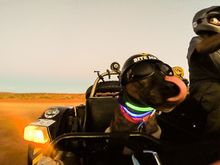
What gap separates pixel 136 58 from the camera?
255cm

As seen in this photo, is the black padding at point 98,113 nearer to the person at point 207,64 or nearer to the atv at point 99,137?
the atv at point 99,137

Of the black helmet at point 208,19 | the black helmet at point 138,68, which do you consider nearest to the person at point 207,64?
the black helmet at point 208,19

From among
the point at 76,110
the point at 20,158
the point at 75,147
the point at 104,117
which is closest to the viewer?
the point at 75,147

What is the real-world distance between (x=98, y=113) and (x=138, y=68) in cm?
196

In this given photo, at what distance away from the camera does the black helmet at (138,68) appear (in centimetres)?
231

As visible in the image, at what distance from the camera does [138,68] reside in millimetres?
2396

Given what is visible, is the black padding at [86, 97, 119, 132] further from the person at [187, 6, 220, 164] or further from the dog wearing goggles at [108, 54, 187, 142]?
the dog wearing goggles at [108, 54, 187, 142]

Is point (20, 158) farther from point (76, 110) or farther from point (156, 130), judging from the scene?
point (156, 130)

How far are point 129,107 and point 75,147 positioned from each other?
46 cm

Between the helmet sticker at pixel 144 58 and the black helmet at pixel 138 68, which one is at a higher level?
the helmet sticker at pixel 144 58

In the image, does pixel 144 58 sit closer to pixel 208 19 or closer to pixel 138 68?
pixel 138 68

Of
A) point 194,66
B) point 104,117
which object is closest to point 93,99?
point 104,117

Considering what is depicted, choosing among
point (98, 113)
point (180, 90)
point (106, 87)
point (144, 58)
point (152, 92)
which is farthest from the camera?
point (106, 87)

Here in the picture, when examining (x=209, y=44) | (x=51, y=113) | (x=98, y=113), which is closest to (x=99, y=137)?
(x=209, y=44)
